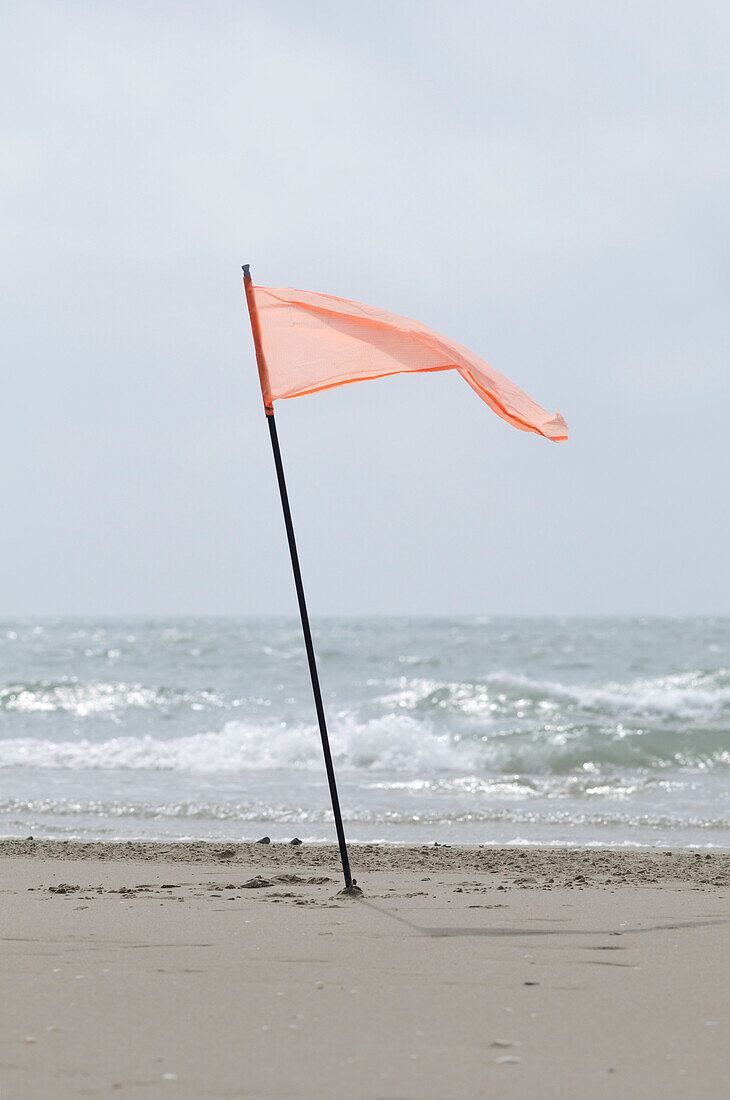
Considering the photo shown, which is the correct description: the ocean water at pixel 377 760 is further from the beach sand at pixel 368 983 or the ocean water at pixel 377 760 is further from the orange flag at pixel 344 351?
the orange flag at pixel 344 351

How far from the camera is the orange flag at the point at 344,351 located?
213 inches

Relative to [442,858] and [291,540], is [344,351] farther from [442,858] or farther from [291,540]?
[442,858]

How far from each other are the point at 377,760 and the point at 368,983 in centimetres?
924

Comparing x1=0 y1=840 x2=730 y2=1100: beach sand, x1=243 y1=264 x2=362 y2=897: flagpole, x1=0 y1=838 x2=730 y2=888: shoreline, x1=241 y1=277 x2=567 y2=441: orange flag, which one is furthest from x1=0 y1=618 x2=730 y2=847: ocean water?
x1=241 y1=277 x2=567 y2=441: orange flag

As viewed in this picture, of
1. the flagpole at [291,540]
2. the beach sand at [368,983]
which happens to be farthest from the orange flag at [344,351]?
the beach sand at [368,983]

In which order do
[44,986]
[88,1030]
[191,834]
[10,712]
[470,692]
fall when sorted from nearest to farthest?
[88,1030], [44,986], [191,834], [10,712], [470,692]

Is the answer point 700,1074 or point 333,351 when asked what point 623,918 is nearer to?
point 700,1074

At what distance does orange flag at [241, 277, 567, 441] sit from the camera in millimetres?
5414

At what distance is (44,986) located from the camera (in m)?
3.76

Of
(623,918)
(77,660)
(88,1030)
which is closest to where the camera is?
(88,1030)

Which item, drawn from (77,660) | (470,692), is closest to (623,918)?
(470,692)

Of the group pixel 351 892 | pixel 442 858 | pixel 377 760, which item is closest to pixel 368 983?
pixel 351 892

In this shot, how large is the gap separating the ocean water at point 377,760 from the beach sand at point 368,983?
2.26 metres

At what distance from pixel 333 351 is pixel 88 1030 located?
11.7ft
